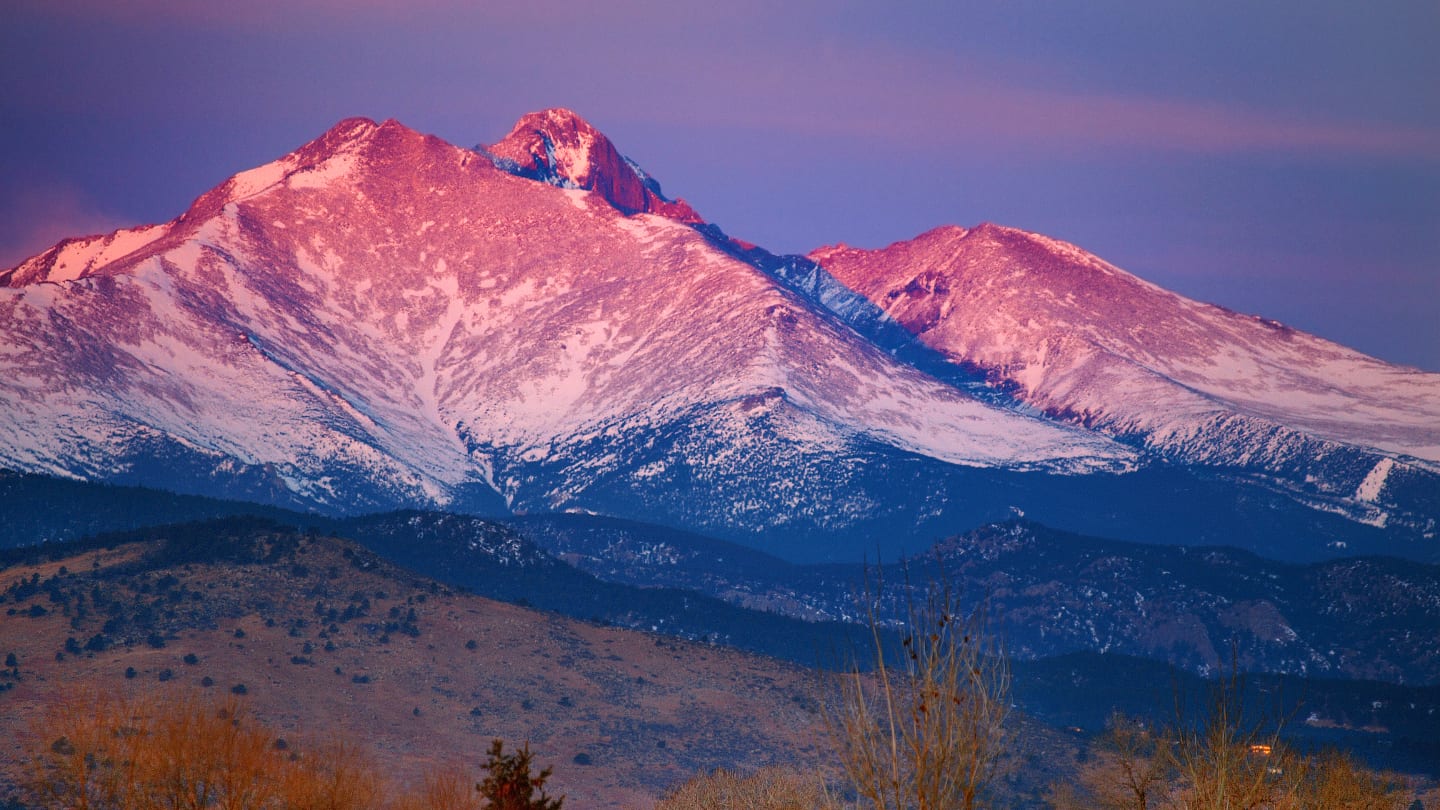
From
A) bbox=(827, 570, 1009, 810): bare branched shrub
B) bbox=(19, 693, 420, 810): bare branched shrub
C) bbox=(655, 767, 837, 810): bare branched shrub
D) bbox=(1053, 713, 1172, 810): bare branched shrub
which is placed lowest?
bbox=(1053, 713, 1172, 810): bare branched shrub

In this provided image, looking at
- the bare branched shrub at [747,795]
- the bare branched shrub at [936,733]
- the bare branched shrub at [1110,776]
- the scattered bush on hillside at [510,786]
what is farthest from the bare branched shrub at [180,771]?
the bare branched shrub at [1110,776]

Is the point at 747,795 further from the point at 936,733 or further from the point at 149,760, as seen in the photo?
the point at 936,733

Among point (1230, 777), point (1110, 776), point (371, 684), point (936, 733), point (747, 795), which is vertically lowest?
point (1110, 776)

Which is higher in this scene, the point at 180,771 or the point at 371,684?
the point at 180,771

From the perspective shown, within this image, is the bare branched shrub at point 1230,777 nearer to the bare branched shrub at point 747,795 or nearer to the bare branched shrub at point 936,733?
the bare branched shrub at point 936,733

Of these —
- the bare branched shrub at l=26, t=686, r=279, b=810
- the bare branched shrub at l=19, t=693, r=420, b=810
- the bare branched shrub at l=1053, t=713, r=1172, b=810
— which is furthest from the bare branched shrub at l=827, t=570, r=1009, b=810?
the bare branched shrub at l=1053, t=713, r=1172, b=810

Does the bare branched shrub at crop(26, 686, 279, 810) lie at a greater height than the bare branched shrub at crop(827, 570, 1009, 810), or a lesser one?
lesser

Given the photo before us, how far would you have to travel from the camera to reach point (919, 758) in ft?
152

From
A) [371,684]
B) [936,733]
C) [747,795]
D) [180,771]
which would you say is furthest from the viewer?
[371,684]

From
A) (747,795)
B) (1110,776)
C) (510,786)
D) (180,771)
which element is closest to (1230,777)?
(510,786)

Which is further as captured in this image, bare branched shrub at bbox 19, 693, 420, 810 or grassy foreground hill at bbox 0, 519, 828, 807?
grassy foreground hill at bbox 0, 519, 828, 807

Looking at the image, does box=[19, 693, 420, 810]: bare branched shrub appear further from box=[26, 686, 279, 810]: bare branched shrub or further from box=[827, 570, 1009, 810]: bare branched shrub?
box=[827, 570, 1009, 810]: bare branched shrub

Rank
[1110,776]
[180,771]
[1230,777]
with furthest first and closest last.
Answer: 1. [1110,776]
2. [180,771]
3. [1230,777]

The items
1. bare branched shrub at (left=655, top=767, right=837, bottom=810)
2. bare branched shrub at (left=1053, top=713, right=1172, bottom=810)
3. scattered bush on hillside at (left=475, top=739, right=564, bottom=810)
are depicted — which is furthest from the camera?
bare branched shrub at (left=1053, top=713, right=1172, bottom=810)
